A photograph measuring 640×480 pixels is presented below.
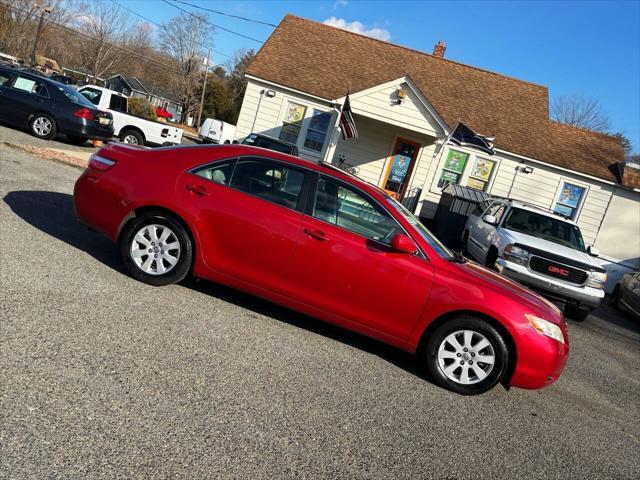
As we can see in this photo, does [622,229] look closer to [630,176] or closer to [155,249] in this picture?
[630,176]

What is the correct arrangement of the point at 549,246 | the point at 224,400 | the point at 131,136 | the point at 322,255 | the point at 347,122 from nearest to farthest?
the point at 224,400 < the point at 322,255 < the point at 549,246 < the point at 347,122 < the point at 131,136

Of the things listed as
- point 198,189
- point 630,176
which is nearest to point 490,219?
point 198,189

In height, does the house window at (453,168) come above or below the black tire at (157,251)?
above

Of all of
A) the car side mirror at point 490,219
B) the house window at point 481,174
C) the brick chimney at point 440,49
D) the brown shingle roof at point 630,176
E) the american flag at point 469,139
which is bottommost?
the car side mirror at point 490,219

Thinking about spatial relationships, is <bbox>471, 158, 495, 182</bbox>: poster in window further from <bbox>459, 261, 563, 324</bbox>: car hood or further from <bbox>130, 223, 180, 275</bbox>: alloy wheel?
<bbox>130, 223, 180, 275</bbox>: alloy wheel

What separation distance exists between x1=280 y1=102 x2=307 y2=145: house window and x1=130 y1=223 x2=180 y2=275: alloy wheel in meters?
13.1

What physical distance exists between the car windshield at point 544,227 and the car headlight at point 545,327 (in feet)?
19.0

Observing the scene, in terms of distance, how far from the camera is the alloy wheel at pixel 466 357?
14.6ft

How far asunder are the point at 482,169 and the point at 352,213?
1430cm

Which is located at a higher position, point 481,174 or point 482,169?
point 482,169

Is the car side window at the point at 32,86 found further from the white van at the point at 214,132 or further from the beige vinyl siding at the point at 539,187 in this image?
the white van at the point at 214,132

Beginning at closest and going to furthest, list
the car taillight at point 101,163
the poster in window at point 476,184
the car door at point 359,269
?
the car door at point 359,269
the car taillight at point 101,163
the poster in window at point 476,184

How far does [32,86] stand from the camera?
1290cm

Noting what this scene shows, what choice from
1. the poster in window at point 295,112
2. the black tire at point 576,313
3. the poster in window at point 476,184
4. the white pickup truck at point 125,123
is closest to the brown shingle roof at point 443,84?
the poster in window at point 295,112
